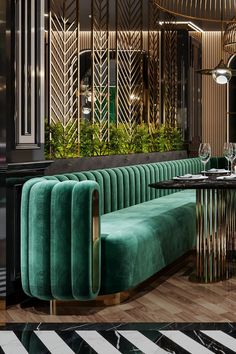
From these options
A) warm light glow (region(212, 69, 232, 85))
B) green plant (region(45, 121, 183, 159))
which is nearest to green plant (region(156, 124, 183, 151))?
green plant (region(45, 121, 183, 159))

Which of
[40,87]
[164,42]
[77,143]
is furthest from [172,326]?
[164,42]

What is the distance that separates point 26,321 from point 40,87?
5.35ft

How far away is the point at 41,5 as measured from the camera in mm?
4160

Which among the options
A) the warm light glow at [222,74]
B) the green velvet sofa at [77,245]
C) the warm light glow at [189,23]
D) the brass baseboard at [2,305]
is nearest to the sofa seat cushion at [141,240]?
the green velvet sofa at [77,245]

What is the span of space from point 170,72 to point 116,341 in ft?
18.6

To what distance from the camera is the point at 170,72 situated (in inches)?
321

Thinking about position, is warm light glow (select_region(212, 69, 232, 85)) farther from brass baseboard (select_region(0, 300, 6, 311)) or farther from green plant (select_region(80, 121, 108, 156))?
brass baseboard (select_region(0, 300, 6, 311))

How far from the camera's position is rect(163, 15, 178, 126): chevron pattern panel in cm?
798

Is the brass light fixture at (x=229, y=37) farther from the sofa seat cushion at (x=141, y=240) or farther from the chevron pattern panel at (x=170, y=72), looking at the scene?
the sofa seat cushion at (x=141, y=240)

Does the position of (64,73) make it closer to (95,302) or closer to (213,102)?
(95,302)

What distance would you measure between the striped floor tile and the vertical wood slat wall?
7054 mm

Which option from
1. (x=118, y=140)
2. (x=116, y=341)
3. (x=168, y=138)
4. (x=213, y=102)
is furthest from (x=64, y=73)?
(x=213, y=102)

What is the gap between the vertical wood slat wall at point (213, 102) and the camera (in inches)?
387

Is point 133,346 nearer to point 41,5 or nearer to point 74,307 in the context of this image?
point 74,307
